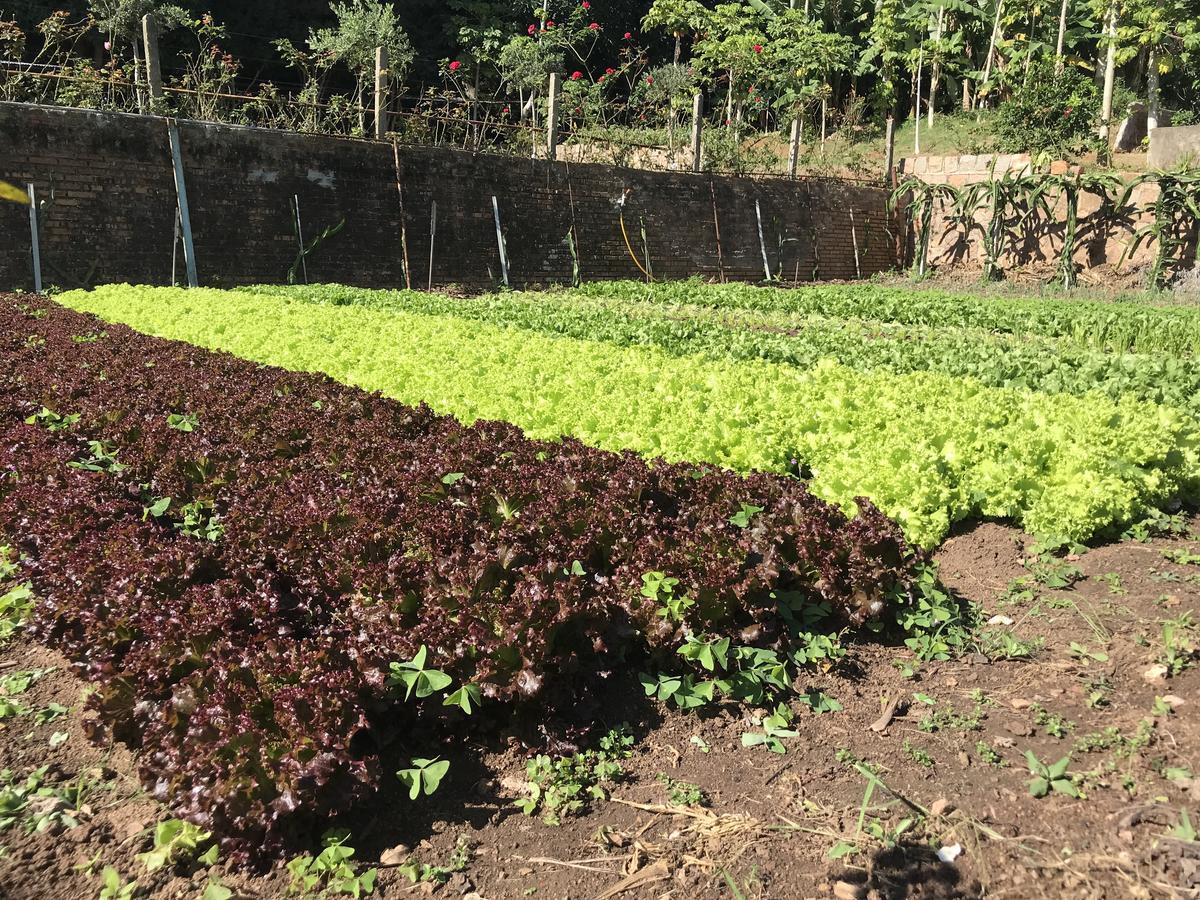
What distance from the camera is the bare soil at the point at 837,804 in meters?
2.58

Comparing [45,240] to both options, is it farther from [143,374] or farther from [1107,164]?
[1107,164]

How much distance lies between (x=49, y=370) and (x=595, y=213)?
1660 centimetres

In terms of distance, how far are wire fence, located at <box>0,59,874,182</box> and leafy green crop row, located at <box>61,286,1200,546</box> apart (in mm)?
12899

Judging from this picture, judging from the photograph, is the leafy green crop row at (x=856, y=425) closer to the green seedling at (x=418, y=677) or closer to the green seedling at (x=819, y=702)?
the green seedling at (x=819, y=702)

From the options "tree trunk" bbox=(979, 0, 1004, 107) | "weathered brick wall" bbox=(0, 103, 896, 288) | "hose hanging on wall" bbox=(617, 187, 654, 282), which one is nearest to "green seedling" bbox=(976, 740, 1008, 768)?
"weathered brick wall" bbox=(0, 103, 896, 288)

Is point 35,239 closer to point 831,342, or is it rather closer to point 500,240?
point 500,240

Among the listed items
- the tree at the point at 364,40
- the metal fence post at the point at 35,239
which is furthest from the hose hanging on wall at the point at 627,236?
the metal fence post at the point at 35,239

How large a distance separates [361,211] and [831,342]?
12.4 metres

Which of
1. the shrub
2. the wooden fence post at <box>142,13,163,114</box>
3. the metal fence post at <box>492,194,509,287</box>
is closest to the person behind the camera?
the wooden fence post at <box>142,13,163,114</box>

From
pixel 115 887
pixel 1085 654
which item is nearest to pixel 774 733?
pixel 1085 654

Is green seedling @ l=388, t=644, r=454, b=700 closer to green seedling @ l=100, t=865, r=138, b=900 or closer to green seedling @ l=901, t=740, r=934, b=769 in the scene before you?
green seedling @ l=100, t=865, r=138, b=900

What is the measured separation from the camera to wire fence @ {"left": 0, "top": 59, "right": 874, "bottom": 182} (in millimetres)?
16859

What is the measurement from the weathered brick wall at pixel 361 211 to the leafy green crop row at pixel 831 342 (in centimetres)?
211

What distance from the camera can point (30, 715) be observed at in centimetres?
351
